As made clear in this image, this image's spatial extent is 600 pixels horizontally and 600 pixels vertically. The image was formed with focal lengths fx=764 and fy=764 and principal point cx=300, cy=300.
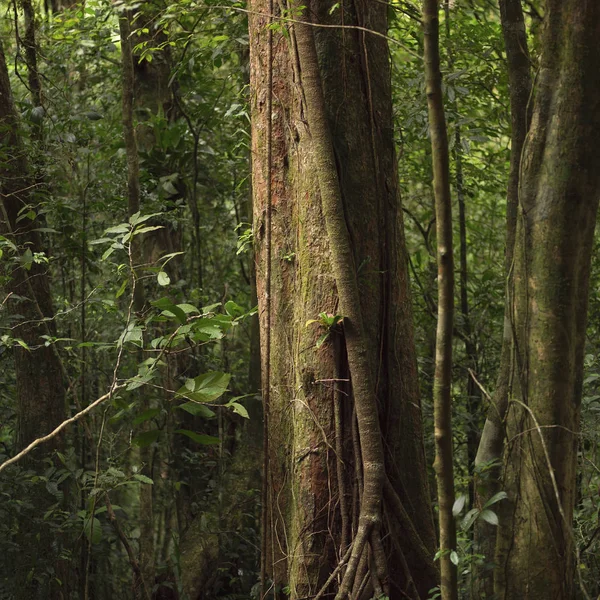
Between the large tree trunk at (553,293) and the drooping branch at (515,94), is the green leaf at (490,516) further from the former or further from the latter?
the drooping branch at (515,94)

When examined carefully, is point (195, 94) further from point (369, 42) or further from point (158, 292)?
point (369, 42)

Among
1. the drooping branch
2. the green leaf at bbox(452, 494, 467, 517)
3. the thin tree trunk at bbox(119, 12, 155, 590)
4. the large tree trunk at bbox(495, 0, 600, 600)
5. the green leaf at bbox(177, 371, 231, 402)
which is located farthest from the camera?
the thin tree trunk at bbox(119, 12, 155, 590)

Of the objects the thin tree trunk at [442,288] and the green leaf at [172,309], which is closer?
the thin tree trunk at [442,288]

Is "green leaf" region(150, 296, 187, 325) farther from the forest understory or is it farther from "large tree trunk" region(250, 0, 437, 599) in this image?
"large tree trunk" region(250, 0, 437, 599)

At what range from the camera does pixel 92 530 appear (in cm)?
383

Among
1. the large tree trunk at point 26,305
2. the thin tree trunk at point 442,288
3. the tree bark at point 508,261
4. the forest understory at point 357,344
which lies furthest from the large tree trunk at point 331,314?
the large tree trunk at point 26,305

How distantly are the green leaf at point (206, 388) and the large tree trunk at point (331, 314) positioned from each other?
230 mm

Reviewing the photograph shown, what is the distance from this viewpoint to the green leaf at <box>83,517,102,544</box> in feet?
12.5

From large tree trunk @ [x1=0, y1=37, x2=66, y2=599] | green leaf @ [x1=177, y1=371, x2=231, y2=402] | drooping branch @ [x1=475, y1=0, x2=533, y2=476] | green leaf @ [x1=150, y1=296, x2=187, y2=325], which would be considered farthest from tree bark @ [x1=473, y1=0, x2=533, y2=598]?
large tree trunk @ [x1=0, y1=37, x2=66, y2=599]

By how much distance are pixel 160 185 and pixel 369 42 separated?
3.39 meters

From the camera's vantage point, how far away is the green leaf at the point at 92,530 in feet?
12.5

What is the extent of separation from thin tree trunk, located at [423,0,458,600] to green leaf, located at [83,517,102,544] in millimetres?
2184

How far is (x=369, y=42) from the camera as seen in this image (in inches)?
135

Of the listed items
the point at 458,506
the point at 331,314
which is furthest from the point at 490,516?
the point at 331,314
